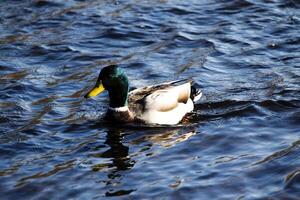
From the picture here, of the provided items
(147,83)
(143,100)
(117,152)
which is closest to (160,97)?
(143,100)

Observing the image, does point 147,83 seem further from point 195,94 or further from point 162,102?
point 162,102

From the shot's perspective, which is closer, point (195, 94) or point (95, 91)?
point (95, 91)

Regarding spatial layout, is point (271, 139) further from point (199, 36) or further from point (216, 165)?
point (199, 36)

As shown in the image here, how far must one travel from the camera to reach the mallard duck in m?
11.5

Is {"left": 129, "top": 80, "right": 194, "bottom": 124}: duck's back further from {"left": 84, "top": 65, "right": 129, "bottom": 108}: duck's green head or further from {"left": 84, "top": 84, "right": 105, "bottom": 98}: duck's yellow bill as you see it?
{"left": 84, "top": 84, "right": 105, "bottom": 98}: duck's yellow bill

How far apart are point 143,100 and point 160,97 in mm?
250

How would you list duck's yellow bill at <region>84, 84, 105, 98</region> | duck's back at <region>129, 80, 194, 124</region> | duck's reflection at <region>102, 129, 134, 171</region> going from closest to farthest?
duck's reflection at <region>102, 129, 134, 171</region> < duck's yellow bill at <region>84, 84, 105, 98</region> < duck's back at <region>129, 80, 194, 124</region>

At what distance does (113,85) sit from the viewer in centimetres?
1156

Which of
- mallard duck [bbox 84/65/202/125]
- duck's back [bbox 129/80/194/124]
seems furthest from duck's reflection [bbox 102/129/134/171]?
duck's back [bbox 129/80/194/124]

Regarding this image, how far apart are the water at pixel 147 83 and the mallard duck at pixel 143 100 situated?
26 cm

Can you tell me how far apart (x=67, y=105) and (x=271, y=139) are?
3.24m

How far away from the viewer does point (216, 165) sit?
9562mm

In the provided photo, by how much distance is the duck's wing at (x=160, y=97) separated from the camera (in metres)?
11.5

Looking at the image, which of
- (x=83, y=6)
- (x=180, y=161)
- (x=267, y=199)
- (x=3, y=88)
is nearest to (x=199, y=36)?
(x=83, y=6)
